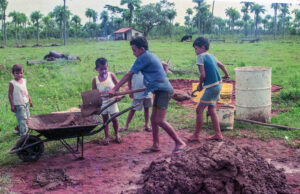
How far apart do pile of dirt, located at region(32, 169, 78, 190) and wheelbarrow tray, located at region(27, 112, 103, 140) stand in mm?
495

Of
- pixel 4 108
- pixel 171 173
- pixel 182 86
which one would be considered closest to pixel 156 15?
pixel 182 86

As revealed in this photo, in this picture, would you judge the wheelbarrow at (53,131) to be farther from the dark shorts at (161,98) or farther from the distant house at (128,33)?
the distant house at (128,33)

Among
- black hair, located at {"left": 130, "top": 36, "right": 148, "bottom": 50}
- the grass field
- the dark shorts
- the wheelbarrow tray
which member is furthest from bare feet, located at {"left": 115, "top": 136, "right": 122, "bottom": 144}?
black hair, located at {"left": 130, "top": 36, "right": 148, "bottom": 50}

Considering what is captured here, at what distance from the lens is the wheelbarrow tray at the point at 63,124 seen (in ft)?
13.1

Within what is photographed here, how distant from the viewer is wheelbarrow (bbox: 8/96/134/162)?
397 centimetres

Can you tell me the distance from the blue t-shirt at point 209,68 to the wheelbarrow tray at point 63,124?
1.81 metres

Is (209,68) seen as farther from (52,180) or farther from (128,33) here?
(128,33)

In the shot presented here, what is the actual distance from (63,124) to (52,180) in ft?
3.34

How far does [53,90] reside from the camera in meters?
9.05

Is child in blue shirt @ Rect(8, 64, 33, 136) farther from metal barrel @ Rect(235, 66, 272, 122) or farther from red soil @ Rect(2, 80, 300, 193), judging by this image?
metal barrel @ Rect(235, 66, 272, 122)

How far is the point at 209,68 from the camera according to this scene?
15.6ft

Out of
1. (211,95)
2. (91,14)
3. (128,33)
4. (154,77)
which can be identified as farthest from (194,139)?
(91,14)

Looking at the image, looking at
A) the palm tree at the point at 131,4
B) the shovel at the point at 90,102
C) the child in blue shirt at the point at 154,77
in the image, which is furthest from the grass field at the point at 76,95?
the palm tree at the point at 131,4

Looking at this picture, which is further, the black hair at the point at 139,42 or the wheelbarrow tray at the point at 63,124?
the black hair at the point at 139,42
